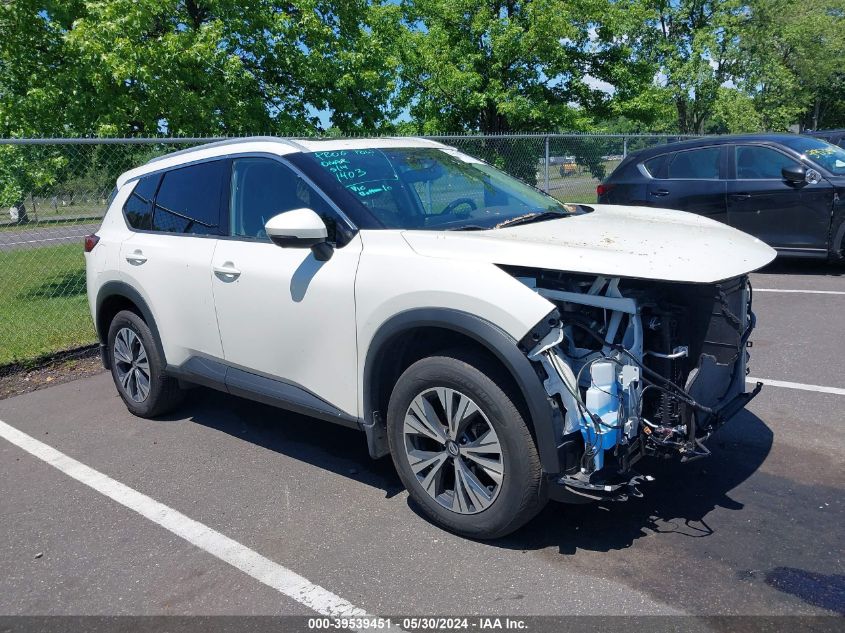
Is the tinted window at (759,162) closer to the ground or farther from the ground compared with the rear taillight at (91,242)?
farther from the ground

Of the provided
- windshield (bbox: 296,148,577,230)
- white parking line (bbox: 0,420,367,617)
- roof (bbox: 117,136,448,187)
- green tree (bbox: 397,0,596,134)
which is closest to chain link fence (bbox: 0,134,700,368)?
roof (bbox: 117,136,448,187)

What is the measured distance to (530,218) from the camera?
3959mm

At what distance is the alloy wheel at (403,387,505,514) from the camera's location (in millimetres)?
3221

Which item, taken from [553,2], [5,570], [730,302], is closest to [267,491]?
[5,570]

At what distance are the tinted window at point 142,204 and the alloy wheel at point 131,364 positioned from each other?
0.78 metres

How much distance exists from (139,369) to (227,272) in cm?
157

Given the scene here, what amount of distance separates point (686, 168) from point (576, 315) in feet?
23.4

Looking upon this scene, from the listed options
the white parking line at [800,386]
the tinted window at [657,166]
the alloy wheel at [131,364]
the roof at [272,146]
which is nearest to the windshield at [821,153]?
the tinted window at [657,166]

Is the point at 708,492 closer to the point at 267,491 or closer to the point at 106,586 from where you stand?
the point at 267,491

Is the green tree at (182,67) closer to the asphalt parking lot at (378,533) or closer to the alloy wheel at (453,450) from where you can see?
the asphalt parking lot at (378,533)

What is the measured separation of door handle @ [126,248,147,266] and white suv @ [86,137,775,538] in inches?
11.0

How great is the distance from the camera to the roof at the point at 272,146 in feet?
13.7

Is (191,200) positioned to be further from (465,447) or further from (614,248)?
(614,248)

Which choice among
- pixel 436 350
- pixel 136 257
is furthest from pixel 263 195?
pixel 436 350
